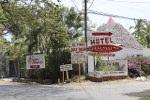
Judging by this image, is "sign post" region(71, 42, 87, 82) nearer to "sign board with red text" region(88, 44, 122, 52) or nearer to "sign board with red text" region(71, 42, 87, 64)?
"sign board with red text" region(71, 42, 87, 64)

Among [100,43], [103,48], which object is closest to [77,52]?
[100,43]

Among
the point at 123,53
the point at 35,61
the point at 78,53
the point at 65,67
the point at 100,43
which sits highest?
the point at 100,43

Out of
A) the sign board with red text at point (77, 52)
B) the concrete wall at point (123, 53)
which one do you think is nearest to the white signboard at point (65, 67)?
the sign board with red text at point (77, 52)

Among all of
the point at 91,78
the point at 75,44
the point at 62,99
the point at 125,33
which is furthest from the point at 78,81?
the point at 125,33

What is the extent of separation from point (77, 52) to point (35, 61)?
452 cm

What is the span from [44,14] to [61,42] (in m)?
8.41

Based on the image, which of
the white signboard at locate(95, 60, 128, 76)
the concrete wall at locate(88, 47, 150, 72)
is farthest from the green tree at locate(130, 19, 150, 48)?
the white signboard at locate(95, 60, 128, 76)

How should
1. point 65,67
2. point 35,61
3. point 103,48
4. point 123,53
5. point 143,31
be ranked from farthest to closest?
point 143,31, point 123,53, point 35,61, point 103,48, point 65,67

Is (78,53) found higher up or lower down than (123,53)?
lower down

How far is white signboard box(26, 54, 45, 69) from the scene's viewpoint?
83.7 ft

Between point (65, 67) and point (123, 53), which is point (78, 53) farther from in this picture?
point (123, 53)

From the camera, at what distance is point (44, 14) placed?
16.7 meters

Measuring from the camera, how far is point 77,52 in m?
23.5

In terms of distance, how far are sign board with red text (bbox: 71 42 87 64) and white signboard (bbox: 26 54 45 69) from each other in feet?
9.93
